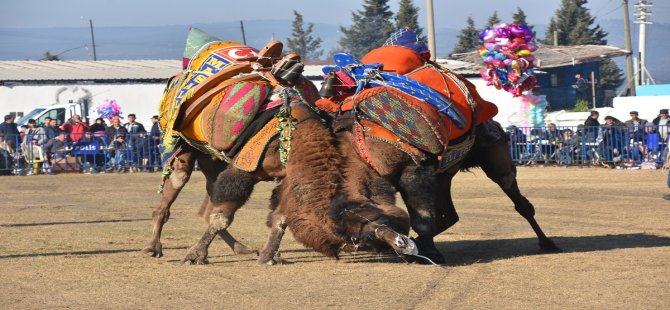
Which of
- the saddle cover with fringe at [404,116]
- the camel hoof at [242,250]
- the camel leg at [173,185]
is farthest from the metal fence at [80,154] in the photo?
the saddle cover with fringe at [404,116]

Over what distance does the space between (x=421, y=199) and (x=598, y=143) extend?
17.1 m

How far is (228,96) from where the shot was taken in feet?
33.8

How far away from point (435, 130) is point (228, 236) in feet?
9.00

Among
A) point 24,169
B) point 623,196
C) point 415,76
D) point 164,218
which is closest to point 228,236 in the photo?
point 164,218

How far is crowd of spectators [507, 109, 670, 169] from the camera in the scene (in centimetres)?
2506

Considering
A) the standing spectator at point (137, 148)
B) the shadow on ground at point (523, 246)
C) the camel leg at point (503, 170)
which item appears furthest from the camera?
the standing spectator at point (137, 148)

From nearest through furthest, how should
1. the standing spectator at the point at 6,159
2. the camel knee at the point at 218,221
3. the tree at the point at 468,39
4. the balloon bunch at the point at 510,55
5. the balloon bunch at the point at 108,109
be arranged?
the camel knee at the point at 218,221, the balloon bunch at the point at 510,55, the standing spectator at the point at 6,159, the balloon bunch at the point at 108,109, the tree at the point at 468,39

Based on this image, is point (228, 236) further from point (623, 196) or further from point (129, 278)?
point (623, 196)

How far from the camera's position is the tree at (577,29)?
72.9 m

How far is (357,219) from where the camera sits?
27.1 feet

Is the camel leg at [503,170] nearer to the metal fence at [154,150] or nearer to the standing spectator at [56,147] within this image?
the metal fence at [154,150]

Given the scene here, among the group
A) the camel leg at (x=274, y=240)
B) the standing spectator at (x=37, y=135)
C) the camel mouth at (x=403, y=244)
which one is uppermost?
the camel mouth at (x=403, y=244)

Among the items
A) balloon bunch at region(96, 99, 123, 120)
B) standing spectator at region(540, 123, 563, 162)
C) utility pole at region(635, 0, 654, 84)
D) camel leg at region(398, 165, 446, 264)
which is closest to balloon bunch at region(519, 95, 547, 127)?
standing spectator at region(540, 123, 563, 162)

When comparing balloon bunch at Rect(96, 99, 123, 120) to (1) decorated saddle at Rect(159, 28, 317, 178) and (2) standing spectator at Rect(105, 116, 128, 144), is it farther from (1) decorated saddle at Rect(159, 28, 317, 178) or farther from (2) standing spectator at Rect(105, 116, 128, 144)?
(1) decorated saddle at Rect(159, 28, 317, 178)
